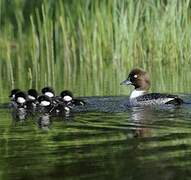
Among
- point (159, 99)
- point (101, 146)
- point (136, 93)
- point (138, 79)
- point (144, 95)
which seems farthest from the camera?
point (138, 79)

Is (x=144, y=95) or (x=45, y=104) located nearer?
(x=45, y=104)

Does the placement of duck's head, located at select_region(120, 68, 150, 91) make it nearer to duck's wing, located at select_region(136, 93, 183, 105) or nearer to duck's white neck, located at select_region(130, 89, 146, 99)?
duck's white neck, located at select_region(130, 89, 146, 99)

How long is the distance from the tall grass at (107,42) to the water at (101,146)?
4.92m

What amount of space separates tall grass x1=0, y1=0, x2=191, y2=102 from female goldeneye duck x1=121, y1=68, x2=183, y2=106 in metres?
1.69

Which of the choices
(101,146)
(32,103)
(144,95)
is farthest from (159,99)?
(101,146)

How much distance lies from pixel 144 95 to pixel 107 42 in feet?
13.4

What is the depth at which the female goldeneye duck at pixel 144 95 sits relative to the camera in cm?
1153

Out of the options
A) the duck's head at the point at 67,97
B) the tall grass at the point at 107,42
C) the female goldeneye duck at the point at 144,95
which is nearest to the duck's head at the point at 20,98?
the duck's head at the point at 67,97

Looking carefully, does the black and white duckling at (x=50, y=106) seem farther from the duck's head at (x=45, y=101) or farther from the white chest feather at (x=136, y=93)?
the white chest feather at (x=136, y=93)

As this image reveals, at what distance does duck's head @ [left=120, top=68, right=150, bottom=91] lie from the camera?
1320cm

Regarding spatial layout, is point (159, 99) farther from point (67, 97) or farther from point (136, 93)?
point (67, 97)

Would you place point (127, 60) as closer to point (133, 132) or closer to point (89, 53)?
point (89, 53)

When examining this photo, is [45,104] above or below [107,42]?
below

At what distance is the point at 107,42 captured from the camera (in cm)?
1623
